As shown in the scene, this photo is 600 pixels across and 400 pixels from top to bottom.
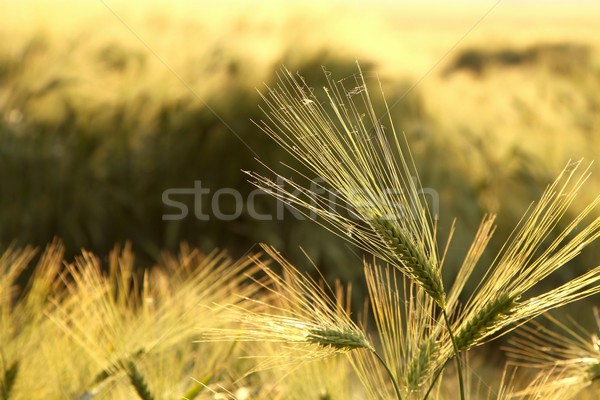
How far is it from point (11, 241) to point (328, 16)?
2145mm

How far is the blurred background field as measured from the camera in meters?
3.16

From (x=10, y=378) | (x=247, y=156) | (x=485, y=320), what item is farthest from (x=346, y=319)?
(x=247, y=156)

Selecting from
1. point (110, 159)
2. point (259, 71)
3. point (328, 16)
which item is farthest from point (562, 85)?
point (110, 159)

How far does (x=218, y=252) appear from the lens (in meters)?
3.10

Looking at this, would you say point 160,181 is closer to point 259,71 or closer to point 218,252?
point 218,252

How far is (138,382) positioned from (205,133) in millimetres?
2303

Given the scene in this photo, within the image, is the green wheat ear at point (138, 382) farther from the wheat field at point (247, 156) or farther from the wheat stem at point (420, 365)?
the wheat field at point (247, 156)

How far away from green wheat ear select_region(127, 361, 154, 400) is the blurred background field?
1816 mm

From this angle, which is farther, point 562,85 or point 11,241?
point 562,85

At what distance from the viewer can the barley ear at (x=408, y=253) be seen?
836mm

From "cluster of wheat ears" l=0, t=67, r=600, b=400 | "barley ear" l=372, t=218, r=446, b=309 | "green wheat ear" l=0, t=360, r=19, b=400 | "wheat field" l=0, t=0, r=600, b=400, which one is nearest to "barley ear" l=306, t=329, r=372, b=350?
"cluster of wheat ears" l=0, t=67, r=600, b=400

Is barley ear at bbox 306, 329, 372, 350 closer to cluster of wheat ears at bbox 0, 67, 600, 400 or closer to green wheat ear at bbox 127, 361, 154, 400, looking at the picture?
cluster of wheat ears at bbox 0, 67, 600, 400

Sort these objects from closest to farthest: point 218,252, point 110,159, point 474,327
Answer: point 474,327, point 218,252, point 110,159

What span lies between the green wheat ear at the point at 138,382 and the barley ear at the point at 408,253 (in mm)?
557
